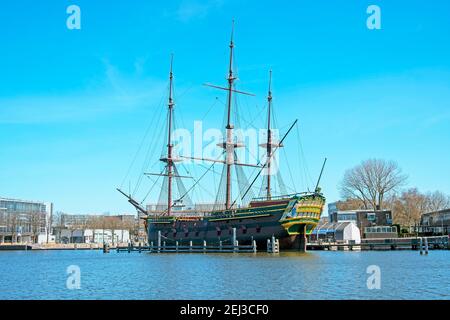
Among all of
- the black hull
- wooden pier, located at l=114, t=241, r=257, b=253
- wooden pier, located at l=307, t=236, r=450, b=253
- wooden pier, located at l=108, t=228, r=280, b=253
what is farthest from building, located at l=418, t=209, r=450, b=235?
wooden pier, located at l=114, t=241, r=257, b=253

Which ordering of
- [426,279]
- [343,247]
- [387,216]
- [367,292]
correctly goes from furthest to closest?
[387,216]
[343,247]
[426,279]
[367,292]

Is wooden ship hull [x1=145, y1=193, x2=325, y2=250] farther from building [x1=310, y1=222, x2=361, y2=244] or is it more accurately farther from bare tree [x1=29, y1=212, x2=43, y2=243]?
bare tree [x1=29, y1=212, x2=43, y2=243]

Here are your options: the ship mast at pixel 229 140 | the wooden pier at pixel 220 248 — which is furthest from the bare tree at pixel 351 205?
the wooden pier at pixel 220 248

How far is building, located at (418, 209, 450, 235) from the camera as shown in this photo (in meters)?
102

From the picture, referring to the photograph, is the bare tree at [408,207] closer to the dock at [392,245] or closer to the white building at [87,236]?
the dock at [392,245]

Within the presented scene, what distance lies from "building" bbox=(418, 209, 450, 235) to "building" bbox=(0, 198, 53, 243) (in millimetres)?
98124

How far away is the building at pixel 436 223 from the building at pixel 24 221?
98124 mm

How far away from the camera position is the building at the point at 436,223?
102 metres

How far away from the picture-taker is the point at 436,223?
106 meters
